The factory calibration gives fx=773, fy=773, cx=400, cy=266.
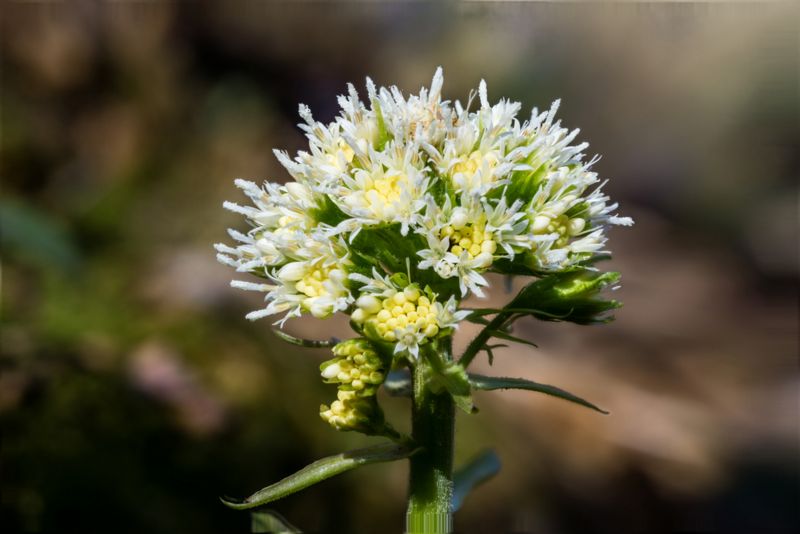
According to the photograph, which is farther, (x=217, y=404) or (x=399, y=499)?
(x=399, y=499)

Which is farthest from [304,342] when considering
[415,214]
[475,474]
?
[475,474]

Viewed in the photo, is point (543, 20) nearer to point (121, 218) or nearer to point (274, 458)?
point (121, 218)

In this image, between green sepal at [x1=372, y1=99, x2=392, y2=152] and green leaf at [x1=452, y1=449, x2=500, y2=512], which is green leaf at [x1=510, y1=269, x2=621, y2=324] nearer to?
green sepal at [x1=372, y1=99, x2=392, y2=152]

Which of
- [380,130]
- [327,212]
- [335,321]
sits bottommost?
[327,212]

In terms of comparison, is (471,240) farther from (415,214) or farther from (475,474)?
(475,474)

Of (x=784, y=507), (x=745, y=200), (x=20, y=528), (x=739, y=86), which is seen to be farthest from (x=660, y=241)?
(x=20, y=528)

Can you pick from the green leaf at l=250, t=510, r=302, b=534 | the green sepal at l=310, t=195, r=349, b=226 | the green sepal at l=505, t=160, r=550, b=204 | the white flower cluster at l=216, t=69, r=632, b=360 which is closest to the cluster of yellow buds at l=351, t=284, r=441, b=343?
the white flower cluster at l=216, t=69, r=632, b=360
